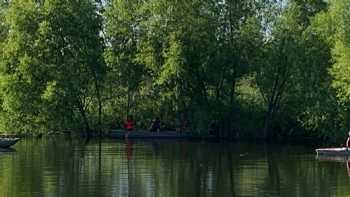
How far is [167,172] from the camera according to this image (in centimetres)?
A: 3494

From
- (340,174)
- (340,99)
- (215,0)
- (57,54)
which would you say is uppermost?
(215,0)

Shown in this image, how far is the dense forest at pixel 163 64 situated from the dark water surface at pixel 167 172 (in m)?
13.0

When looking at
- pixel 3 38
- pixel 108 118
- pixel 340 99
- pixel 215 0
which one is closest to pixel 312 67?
pixel 340 99

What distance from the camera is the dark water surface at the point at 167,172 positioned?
28123 mm

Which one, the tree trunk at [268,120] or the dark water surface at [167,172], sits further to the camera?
the tree trunk at [268,120]

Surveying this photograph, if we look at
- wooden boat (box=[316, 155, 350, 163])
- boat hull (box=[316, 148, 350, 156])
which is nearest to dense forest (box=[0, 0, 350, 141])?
boat hull (box=[316, 148, 350, 156])

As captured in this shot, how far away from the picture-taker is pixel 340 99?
191ft

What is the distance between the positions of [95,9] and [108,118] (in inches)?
360

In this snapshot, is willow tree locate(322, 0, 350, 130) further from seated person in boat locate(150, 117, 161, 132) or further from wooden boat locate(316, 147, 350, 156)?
seated person in boat locate(150, 117, 161, 132)

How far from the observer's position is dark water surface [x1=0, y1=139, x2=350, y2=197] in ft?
92.3

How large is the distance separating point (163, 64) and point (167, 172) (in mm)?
31425

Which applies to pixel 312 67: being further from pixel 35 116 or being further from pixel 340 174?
pixel 340 174

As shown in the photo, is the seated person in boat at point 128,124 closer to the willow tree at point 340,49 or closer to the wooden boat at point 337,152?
the willow tree at point 340,49

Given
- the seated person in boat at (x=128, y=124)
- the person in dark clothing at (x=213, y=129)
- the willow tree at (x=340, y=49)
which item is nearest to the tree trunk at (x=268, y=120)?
the person in dark clothing at (x=213, y=129)
